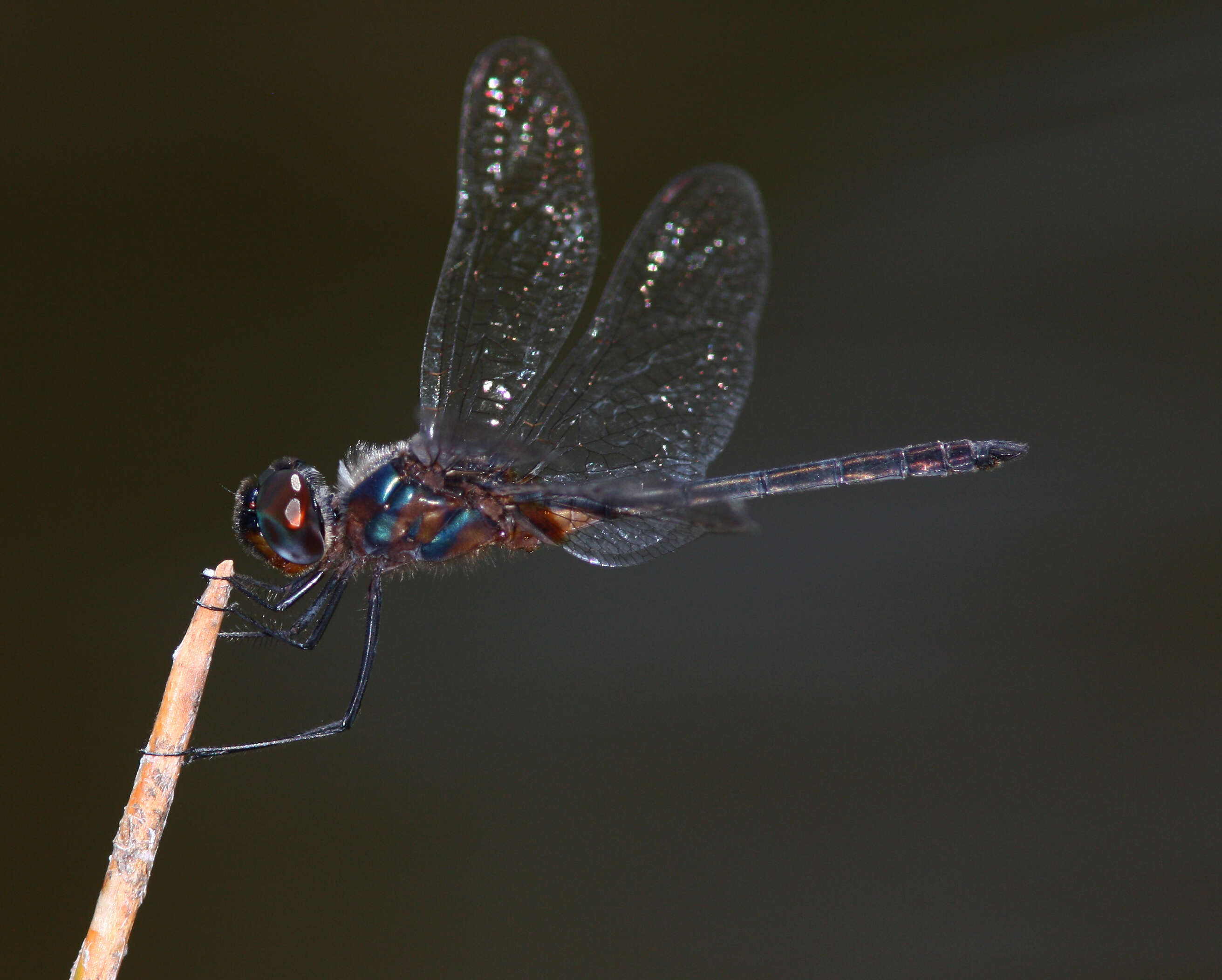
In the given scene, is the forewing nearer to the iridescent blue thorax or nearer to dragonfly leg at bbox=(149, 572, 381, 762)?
the iridescent blue thorax

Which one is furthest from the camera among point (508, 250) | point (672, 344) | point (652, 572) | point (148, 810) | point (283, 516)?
point (652, 572)

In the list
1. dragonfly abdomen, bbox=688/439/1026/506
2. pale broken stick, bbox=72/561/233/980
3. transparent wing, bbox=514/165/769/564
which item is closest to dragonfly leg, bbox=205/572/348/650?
pale broken stick, bbox=72/561/233/980

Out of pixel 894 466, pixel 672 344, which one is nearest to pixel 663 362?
pixel 672 344

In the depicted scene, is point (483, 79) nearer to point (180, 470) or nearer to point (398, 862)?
point (180, 470)

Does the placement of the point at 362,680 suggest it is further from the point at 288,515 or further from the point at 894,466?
the point at 894,466

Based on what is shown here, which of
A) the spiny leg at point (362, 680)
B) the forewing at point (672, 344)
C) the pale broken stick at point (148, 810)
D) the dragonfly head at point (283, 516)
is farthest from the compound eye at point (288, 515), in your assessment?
the forewing at point (672, 344)

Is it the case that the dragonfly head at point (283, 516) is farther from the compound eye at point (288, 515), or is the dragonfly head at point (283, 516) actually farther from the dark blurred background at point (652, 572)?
the dark blurred background at point (652, 572)
